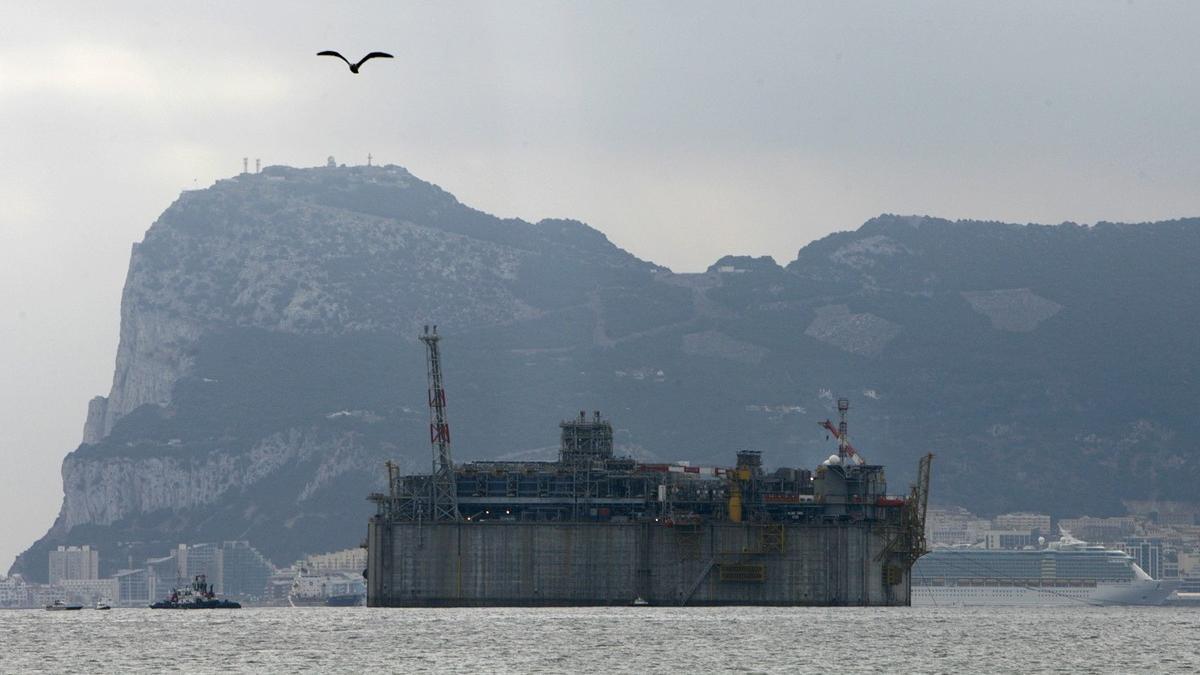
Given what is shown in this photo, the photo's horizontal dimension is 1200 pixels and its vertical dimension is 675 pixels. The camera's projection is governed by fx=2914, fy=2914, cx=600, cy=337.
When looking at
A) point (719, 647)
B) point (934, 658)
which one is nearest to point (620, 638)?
point (719, 647)

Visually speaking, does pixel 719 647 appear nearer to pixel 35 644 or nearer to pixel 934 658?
pixel 934 658

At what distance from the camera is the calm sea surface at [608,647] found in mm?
148875

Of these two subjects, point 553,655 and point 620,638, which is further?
point 620,638

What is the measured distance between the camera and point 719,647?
6452 inches

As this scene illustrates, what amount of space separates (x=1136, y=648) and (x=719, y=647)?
2514 centimetres

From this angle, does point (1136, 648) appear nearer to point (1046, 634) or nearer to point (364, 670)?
point (1046, 634)

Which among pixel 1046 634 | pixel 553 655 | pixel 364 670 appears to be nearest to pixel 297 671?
pixel 364 670

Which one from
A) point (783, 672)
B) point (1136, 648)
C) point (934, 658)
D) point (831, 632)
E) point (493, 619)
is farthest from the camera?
point (493, 619)

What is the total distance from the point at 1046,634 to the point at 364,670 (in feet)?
189

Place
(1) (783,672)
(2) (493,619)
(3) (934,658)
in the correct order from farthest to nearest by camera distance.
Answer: (2) (493,619), (3) (934,658), (1) (783,672)

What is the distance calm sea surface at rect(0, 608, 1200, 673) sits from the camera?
488ft

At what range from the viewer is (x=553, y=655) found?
156500 mm

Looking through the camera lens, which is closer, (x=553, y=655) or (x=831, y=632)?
(x=553, y=655)

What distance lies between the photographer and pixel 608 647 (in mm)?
163875
